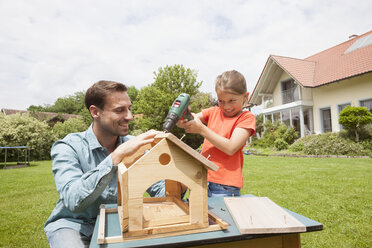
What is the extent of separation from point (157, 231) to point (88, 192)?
0.54 meters

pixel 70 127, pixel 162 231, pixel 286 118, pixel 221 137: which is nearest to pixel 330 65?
pixel 286 118

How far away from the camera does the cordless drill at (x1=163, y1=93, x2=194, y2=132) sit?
5.85 feet

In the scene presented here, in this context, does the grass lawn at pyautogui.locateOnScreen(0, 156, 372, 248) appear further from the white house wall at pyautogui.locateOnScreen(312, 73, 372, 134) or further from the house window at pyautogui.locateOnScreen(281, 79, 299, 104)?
the house window at pyautogui.locateOnScreen(281, 79, 299, 104)

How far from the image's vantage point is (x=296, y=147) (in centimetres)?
1636

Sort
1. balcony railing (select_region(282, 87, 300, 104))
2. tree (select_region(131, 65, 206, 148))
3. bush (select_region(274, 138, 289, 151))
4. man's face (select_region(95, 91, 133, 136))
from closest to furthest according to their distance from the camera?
man's face (select_region(95, 91, 133, 136))
bush (select_region(274, 138, 289, 151))
balcony railing (select_region(282, 87, 300, 104))
tree (select_region(131, 65, 206, 148))

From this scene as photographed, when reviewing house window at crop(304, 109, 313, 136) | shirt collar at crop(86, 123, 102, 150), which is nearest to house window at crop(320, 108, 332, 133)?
house window at crop(304, 109, 313, 136)

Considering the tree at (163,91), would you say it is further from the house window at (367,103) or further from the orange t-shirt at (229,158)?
the orange t-shirt at (229,158)

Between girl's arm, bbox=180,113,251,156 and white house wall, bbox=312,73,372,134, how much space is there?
18.1m

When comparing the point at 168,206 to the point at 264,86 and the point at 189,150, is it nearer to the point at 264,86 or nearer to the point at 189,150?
the point at 189,150

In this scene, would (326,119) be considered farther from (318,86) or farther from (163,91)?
(163,91)

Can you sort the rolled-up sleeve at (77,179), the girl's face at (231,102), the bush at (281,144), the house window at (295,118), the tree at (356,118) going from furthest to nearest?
the house window at (295,118), the bush at (281,144), the tree at (356,118), the girl's face at (231,102), the rolled-up sleeve at (77,179)

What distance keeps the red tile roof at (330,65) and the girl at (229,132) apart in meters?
17.6

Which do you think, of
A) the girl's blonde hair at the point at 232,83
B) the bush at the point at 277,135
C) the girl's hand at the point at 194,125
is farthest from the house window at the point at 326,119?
the girl's hand at the point at 194,125

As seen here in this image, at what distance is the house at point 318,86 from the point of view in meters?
17.0
